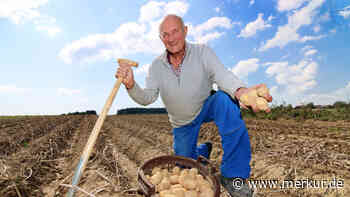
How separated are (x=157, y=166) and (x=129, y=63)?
0.91 metres

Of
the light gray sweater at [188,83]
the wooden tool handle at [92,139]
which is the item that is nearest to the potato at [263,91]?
the light gray sweater at [188,83]

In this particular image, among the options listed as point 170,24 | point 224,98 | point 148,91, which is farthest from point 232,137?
point 170,24

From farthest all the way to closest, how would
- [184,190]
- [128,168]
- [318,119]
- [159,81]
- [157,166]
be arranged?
[318,119] < [128,168] < [159,81] < [157,166] < [184,190]

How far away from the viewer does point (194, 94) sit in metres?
2.43

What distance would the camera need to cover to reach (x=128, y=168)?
393 centimetres

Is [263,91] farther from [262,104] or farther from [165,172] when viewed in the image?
[165,172]

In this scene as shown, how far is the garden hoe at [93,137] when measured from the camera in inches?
62.0

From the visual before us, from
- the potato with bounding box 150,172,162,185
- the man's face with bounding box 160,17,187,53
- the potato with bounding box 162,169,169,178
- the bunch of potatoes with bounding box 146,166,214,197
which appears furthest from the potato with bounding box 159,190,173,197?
the man's face with bounding box 160,17,187,53

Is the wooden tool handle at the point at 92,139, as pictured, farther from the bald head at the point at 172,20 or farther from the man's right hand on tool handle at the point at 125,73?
the bald head at the point at 172,20

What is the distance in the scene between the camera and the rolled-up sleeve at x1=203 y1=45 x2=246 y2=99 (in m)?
2.11

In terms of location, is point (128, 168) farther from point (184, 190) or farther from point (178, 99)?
point (184, 190)

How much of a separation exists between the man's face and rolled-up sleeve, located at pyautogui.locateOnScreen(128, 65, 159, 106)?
385mm

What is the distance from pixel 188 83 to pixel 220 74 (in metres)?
0.34

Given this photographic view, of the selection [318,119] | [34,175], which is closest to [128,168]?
[34,175]
